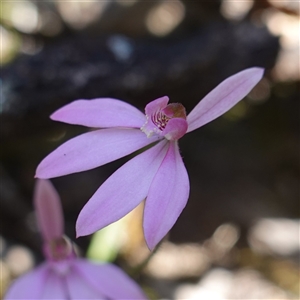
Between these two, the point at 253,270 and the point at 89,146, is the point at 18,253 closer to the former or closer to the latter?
the point at 253,270

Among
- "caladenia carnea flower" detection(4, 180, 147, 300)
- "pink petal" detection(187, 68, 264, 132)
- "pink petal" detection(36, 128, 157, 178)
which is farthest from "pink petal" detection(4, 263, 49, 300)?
"pink petal" detection(187, 68, 264, 132)

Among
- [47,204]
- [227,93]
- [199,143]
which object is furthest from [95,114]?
[199,143]

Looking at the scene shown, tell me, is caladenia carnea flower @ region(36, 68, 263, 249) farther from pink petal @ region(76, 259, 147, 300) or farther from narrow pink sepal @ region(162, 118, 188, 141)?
pink petal @ region(76, 259, 147, 300)

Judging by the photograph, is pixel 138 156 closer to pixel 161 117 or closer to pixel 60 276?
pixel 161 117

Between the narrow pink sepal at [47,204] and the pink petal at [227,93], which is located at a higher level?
the pink petal at [227,93]

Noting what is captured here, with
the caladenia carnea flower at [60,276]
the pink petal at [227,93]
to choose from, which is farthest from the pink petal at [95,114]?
the caladenia carnea flower at [60,276]

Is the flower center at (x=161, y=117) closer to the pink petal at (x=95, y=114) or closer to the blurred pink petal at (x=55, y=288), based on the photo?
the pink petal at (x=95, y=114)
